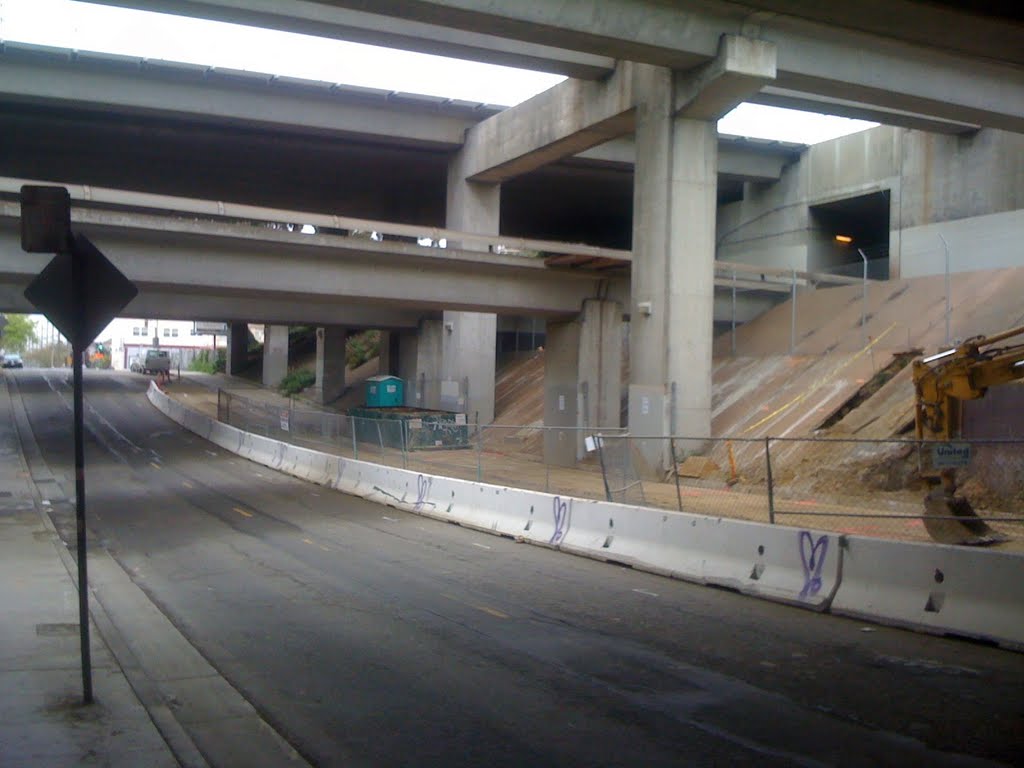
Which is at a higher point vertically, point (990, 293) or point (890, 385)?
point (990, 293)

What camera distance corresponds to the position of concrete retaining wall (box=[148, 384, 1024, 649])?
9.77 m

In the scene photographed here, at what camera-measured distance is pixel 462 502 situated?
65.7 feet

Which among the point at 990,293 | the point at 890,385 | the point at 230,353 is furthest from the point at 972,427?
the point at 230,353

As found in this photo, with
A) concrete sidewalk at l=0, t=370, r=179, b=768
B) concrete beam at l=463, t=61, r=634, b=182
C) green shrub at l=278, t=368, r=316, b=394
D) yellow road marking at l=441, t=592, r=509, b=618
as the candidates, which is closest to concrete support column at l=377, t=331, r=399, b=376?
green shrub at l=278, t=368, r=316, b=394

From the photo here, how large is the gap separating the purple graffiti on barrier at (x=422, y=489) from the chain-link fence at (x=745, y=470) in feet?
5.65

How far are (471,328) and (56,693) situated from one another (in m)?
36.2

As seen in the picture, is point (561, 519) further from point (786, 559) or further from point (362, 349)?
point (362, 349)

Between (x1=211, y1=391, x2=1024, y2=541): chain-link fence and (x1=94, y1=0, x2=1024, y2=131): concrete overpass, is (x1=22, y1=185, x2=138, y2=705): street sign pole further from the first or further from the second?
(x1=94, y1=0, x2=1024, y2=131): concrete overpass

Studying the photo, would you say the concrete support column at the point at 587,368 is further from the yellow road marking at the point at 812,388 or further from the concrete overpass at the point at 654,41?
the concrete overpass at the point at 654,41

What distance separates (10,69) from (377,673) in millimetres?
34503

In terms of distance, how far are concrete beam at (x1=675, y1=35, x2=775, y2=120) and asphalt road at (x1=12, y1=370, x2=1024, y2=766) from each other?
15055mm

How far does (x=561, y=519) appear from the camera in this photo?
16.8m

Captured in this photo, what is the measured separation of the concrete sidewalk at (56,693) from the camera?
21.7ft

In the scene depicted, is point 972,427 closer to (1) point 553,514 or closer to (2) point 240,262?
(1) point 553,514
